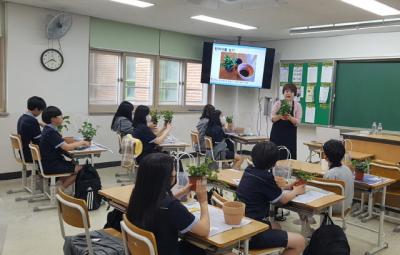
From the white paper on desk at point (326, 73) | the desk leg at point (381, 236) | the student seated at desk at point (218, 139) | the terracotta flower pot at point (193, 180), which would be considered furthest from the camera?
the white paper on desk at point (326, 73)

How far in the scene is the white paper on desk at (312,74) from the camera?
7.38 metres

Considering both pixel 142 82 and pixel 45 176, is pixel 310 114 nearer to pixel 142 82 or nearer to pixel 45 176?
pixel 142 82

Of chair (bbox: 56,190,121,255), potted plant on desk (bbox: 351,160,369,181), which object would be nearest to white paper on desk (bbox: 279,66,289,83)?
potted plant on desk (bbox: 351,160,369,181)

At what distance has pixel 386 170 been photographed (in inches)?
162

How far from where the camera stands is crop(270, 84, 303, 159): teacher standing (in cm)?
→ 459

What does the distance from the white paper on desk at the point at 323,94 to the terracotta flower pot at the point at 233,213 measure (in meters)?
5.56

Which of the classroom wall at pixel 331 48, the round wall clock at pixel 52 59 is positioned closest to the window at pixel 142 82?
the round wall clock at pixel 52 59

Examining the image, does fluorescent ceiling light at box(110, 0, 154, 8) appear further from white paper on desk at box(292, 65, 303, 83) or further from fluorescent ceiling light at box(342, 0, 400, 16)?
white paper on desk at box(292, 65, 303, 83)

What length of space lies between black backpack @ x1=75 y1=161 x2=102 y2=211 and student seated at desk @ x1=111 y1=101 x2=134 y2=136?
1160 mm

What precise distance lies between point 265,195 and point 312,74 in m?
5.41

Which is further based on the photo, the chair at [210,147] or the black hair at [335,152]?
the chair at [210,147]

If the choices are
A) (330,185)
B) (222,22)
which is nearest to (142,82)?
(222,22)

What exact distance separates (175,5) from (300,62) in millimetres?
3450

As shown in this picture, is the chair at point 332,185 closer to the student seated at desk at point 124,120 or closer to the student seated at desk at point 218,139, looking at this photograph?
the student seated at desk at point 218,139
